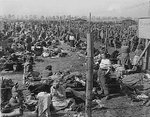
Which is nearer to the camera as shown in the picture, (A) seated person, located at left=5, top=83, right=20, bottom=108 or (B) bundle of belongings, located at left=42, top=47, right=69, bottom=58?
(A) seated person, located at left=5, top=83, right=20, bottom=108

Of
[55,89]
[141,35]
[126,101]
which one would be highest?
[141,35]

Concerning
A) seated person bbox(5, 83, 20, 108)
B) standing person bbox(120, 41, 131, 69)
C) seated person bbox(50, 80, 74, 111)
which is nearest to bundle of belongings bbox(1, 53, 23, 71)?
standing person bbox(120, 41, 131, 69)

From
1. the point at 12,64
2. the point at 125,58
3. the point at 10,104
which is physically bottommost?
the point at 10,104

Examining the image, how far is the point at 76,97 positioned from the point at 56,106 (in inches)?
41.4

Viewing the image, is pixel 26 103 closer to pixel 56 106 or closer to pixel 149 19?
pixel 56 106

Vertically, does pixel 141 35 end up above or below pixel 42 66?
above

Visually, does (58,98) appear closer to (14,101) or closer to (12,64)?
(14,101)

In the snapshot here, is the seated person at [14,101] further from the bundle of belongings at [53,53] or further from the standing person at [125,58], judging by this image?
the bundle of belongings at [53,53]

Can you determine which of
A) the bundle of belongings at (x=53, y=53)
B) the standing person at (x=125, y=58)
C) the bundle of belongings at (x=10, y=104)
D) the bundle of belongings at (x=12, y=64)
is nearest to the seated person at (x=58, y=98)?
the bundle of belongings at (x=10, y=104)

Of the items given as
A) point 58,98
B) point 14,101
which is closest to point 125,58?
point 58,98

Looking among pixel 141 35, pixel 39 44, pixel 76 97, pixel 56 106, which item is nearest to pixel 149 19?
pixel 141 35

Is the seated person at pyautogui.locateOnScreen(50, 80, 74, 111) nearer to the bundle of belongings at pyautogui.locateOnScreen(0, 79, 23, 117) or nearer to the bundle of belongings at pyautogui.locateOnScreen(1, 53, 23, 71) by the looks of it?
the bundle of belongings at pyautogui.locateOnScreen(0, 79, 23, 117)

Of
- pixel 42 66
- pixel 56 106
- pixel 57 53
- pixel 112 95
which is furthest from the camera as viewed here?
pixel 57 53

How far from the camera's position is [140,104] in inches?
351
